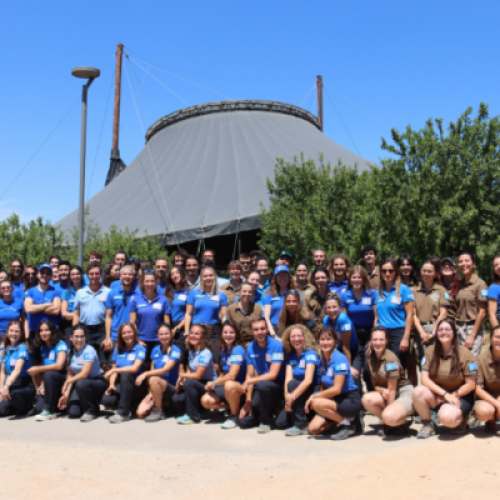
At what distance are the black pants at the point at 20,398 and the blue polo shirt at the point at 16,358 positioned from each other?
9 cm

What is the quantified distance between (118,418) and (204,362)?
3.63 feet

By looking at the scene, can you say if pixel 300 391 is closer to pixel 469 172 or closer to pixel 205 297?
pixel 205 297

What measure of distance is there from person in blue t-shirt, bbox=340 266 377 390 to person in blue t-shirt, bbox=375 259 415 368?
0.10 meters

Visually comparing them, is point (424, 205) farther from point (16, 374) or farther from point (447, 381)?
point (16, 374)

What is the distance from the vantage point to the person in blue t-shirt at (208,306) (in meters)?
6.32

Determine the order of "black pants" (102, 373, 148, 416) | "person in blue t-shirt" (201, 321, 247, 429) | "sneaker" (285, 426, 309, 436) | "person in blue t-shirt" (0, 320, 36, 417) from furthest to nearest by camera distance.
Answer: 1. "person in blue t-shirt" (0, 320, 36, 417)
2. "black pants" (102, 373, 148, 416)
3. "person in blue t-shirt" (201, 321, 247, 429)
4. "sneaker" (285, 426, 309, 436)

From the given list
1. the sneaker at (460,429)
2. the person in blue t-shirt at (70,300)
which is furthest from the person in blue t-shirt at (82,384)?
the sneaker at (460,429)

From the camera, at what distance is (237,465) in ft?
14.5

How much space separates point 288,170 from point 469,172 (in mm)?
7146

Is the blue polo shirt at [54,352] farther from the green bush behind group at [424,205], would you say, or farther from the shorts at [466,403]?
the green bush behind group at [424,205]

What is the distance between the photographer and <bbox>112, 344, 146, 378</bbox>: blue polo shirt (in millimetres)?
6109

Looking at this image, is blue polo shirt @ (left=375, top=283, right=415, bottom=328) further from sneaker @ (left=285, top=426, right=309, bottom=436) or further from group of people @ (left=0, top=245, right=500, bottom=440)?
sneaker @ (left=285, top=426, right=309, bottom=436)

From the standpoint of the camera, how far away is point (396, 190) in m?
12.0

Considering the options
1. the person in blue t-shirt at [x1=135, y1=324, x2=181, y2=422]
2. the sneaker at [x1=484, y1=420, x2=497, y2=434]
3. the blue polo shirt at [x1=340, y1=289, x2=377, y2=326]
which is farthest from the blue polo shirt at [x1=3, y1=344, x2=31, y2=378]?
the sneaker at [x1=484, y1=420, x2=497, y2=434]
